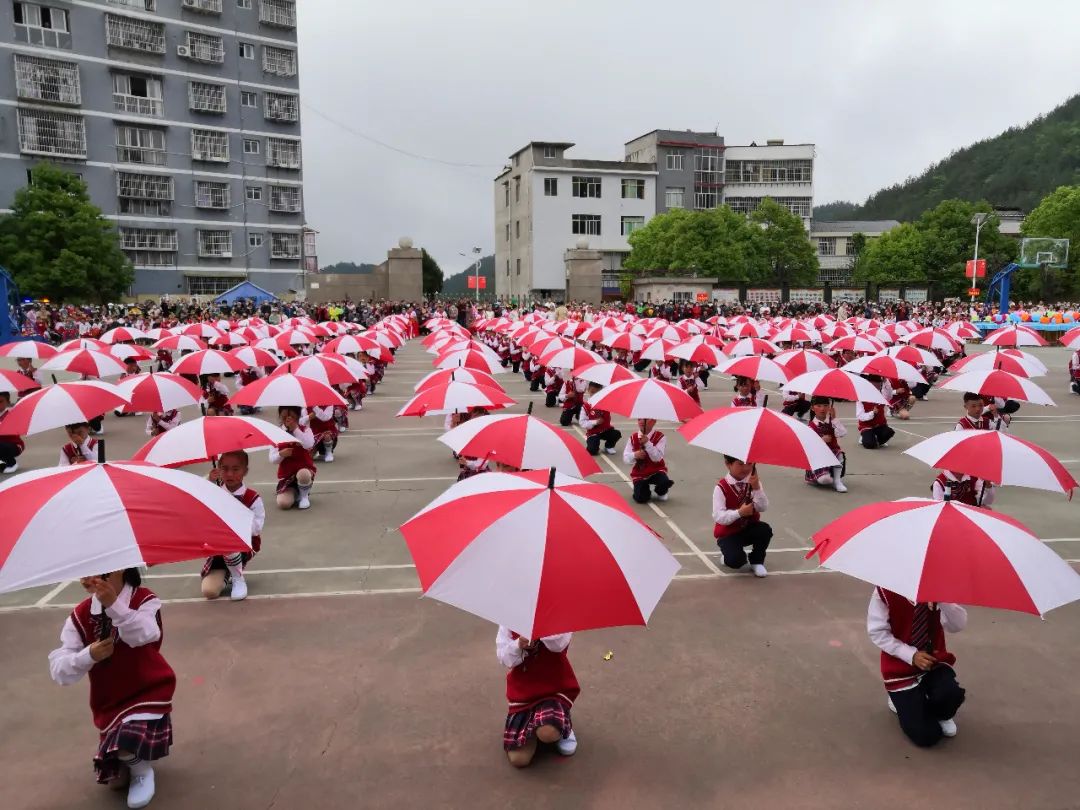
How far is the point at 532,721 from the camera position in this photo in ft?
14.9

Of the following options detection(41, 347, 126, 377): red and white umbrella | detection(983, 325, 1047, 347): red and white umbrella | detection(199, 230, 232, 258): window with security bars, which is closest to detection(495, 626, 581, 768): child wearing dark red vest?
detection(41, 347, 126, 377): red and white umbrella

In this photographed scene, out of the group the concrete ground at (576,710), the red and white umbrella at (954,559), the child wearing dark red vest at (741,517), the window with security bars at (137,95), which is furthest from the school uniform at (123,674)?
the window with security bars at (137,95)

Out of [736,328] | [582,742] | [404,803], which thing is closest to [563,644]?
[582,742]

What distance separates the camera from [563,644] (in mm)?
4512

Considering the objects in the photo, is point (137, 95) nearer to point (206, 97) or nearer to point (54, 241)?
point (206, 97)

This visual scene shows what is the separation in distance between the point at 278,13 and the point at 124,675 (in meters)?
59.6

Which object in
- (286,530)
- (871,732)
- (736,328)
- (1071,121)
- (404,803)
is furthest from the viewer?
(1071,121)

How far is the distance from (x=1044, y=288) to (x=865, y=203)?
300 feet

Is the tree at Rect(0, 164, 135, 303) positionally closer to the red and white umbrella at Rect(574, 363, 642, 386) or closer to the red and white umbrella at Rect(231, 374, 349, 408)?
the red and white umbrella at Rect(231, 374, 349, 408)

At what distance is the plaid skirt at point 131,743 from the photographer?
4.09m

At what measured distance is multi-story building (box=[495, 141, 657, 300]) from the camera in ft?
226

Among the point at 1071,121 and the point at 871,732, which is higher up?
the point at 1071,121

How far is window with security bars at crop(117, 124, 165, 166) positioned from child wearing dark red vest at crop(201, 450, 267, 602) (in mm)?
51051

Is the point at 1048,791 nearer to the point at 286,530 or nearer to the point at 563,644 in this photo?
the point at 563,644
